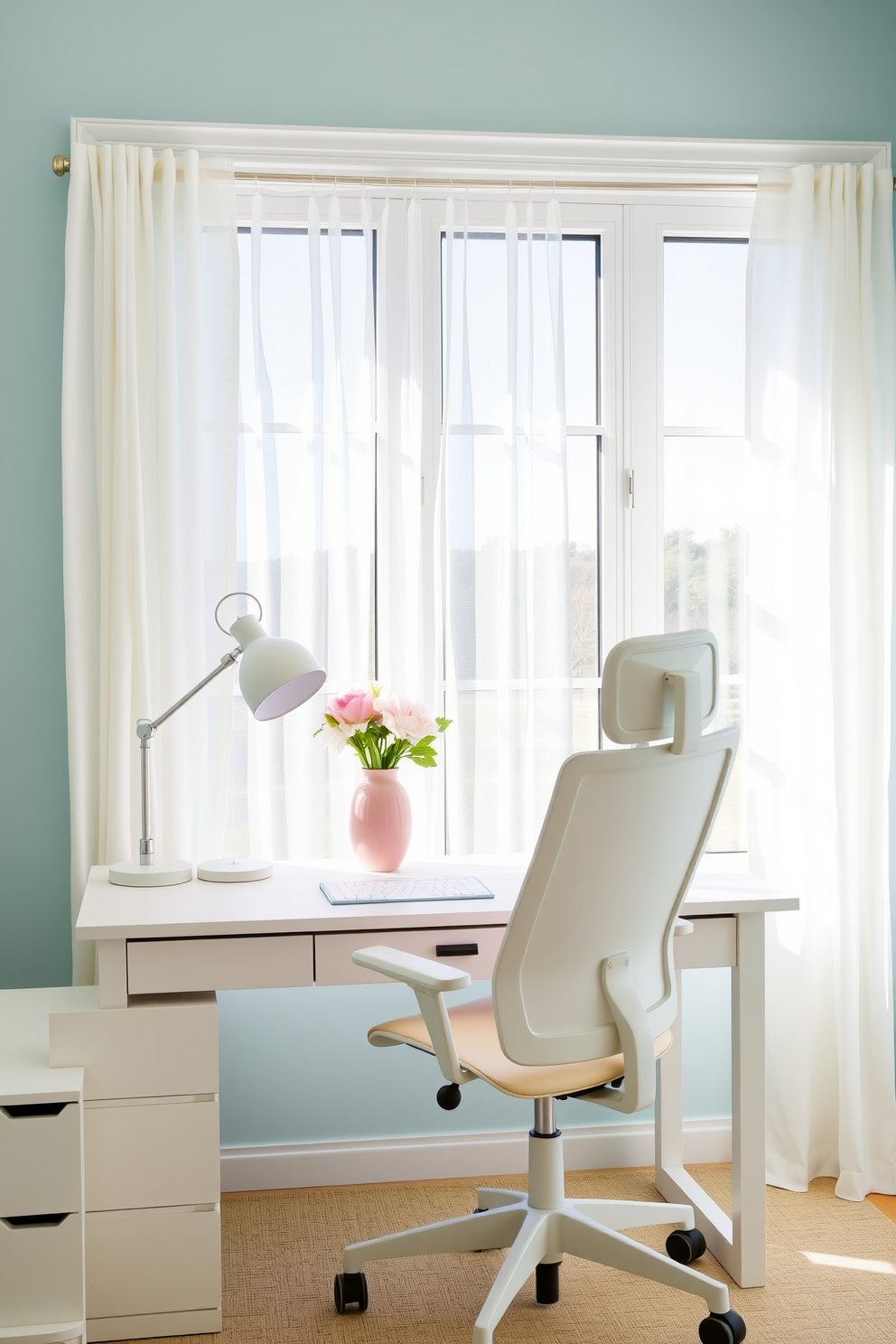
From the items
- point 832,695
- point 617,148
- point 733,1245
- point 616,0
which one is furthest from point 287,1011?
point 616,0

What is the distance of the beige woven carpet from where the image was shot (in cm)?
220

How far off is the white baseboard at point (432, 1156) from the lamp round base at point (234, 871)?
0.77m

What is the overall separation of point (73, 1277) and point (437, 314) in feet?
7.00

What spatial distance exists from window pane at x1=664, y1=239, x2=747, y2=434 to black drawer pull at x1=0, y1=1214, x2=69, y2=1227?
86.4 inches

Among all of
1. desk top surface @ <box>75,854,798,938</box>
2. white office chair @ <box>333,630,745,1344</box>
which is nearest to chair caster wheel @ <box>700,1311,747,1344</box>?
white office chair @ <box>333,630,745,1344</box>

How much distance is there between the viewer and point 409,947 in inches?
86.6

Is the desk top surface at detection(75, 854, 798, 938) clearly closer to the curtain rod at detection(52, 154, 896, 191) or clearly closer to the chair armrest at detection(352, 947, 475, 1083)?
the chair armrest at detection(352, 947, 475, 1083)

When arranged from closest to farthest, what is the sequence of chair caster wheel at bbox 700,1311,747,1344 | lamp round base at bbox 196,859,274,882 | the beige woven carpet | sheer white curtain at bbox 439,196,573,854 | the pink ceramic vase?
chair caster wheel at bbox 700,1311,747,1344
the beige woven carpet
lamp round base at bbox 196,859,274,882
the pink ceramic vase
sheer white curtain at bbox 439,196,573,854

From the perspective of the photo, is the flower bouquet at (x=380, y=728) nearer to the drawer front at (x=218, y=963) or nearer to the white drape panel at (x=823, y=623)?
the drawer front at (x=218, y=963)

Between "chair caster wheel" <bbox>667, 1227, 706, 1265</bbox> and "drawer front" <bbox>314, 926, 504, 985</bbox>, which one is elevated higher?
"drawer front" <bbox>314, 926, 504, 985</bbox>

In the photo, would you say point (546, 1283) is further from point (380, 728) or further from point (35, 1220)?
point (380, 728)

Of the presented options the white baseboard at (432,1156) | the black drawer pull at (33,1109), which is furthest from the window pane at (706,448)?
the black drawer pull at (33,1109)

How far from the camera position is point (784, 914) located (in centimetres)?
285

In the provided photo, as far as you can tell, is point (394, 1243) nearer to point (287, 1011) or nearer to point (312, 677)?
point (287, 1011)
